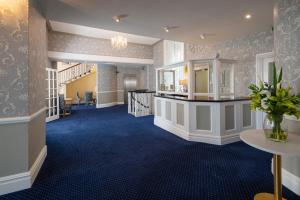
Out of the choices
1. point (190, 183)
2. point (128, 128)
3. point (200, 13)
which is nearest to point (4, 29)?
point (190, 183)

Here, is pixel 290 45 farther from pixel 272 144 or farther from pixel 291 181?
pixel 291 181

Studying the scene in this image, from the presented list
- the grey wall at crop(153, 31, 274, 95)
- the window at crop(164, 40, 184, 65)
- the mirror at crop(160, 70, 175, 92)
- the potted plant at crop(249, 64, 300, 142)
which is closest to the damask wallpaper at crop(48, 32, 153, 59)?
the window at crop(164, 40, 184, 65)

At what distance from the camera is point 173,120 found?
466 cm

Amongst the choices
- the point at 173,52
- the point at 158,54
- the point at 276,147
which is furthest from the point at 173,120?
the point at 158,54

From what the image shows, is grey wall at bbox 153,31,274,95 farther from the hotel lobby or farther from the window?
the window

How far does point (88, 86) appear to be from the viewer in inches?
546

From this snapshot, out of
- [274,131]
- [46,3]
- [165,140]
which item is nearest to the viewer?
[274,131]

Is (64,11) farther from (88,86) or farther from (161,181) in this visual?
(88,86)

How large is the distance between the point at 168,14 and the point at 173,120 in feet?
8.64

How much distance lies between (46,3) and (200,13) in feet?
9.28

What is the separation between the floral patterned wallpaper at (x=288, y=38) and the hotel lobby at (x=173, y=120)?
1 centimetres

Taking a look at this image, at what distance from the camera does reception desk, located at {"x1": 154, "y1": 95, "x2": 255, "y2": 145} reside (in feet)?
12.3

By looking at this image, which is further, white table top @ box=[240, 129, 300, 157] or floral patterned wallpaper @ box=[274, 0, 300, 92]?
floral patterned wallpaper @ box=[274, 0, 300, 92]

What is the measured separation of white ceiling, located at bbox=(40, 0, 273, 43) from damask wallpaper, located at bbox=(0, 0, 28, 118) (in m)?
0.98
